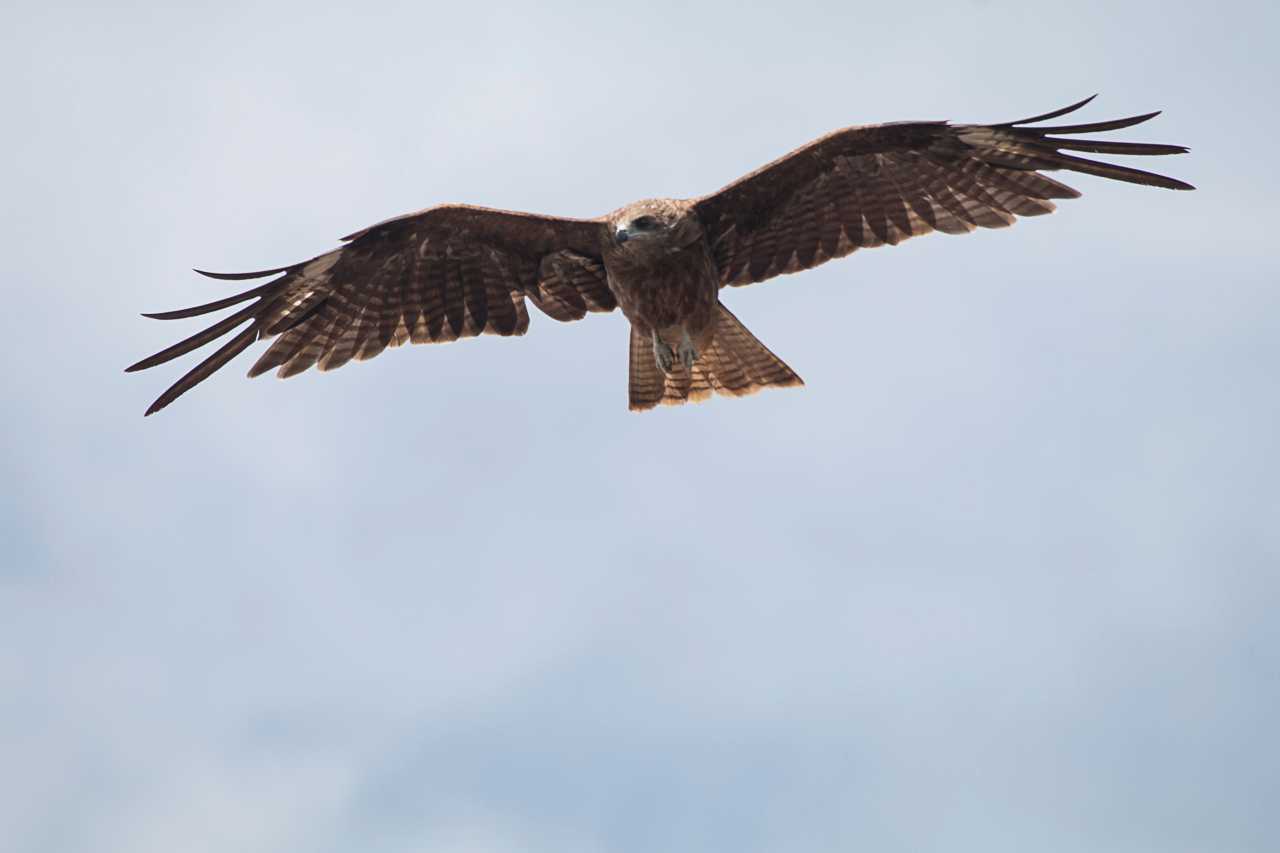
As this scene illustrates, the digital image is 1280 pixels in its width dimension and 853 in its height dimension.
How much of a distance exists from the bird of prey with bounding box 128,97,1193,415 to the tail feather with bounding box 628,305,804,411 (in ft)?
0.04

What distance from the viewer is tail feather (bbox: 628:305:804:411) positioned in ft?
38.5

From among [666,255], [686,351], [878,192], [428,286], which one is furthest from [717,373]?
[428,286]

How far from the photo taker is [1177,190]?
10.0 meters

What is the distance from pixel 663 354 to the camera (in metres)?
11.4

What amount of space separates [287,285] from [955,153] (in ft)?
15.9

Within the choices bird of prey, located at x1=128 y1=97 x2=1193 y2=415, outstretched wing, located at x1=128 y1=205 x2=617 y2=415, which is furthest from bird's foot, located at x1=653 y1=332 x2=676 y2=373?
outstretched wing, located at x1=128 y1=205 x2=617 y2=415

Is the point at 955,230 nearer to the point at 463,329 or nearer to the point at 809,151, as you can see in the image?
the point at 809,151

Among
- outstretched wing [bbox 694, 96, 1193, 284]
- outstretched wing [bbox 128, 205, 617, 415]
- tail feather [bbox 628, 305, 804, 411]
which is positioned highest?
outstretched wing [bbox 694, 96, 1193, 284]

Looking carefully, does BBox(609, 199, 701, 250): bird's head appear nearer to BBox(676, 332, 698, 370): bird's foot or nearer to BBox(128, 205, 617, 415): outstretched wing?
BBox(128, 205, 617, 415): outstretched wing

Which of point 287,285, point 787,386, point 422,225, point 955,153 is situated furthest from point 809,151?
point 287,285

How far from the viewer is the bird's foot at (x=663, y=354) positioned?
11.4 metres

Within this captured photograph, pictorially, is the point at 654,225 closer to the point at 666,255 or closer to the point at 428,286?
the point at 666,255

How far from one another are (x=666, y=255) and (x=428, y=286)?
6.57ft

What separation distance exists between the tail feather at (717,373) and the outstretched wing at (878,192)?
0.47 meters
